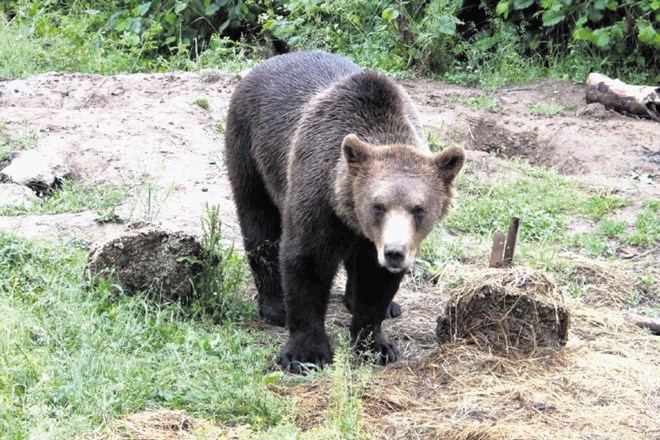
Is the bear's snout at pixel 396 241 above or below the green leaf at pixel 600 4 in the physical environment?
below

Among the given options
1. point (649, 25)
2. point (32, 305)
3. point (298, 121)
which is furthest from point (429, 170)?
point (649, 25)

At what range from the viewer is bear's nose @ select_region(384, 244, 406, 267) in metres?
4.89

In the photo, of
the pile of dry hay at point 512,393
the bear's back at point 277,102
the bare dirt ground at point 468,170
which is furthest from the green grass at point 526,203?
the bear's back at point 277,102

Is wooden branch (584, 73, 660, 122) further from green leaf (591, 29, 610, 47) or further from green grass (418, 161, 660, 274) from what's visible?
green grass (418, 161, 660, 274)

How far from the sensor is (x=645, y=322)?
6.19 m

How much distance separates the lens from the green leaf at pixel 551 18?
10887 millimetres

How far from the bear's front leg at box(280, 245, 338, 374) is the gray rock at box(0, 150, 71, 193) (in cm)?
299

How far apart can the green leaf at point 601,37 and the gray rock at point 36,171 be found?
5.59 metres

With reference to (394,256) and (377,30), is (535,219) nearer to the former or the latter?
(394,256)

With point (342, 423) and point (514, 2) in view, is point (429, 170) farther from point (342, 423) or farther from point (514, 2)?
point (514, 2)

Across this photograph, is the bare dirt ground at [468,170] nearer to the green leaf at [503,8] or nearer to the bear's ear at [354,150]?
the green leaf at [503,8]

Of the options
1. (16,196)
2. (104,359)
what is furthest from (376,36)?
(104,359)

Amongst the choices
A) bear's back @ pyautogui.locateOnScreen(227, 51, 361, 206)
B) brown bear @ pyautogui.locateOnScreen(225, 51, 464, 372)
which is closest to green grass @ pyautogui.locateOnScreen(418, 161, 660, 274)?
brown bear @ pyautogui.locateOnScreen(225, 51, 464, 372)

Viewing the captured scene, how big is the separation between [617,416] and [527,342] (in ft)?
2.45
